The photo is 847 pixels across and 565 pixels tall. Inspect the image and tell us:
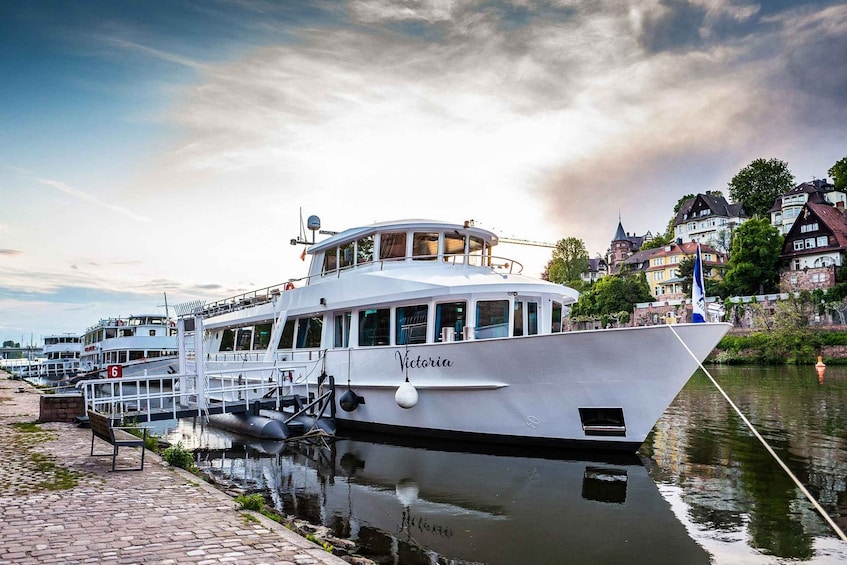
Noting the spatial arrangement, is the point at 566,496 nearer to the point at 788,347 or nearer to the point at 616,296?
the point at 788,347

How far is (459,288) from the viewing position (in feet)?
46.0

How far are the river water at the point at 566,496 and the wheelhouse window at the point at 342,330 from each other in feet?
8.66

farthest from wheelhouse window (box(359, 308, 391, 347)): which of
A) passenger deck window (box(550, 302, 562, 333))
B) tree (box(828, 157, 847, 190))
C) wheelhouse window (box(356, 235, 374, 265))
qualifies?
tree (box(828, 157, 847, 190))

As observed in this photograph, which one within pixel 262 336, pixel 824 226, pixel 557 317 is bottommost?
pixel 262 336

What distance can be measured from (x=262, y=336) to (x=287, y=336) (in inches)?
88.3

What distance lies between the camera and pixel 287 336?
19156 millimetres

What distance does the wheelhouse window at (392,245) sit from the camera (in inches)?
656

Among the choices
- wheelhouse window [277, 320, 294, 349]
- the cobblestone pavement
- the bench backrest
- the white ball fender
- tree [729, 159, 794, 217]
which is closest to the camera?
the cobblestone pavement

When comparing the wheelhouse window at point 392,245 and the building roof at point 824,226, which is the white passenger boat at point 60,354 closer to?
the wheelhouse window at point 392,245

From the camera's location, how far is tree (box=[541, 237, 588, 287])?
85.4 metres

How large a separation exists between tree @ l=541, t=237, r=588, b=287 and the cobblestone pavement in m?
78.6

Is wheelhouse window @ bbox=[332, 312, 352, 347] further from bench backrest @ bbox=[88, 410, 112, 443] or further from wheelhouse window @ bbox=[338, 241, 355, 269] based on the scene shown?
bench backrest @ bbox=[88, 410, 112, 443]

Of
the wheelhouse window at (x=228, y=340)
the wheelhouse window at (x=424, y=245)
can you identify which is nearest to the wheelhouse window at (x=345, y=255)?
the wheelhouse window at (x=424, y=245)

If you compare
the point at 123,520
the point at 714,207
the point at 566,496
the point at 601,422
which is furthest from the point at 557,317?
the point at 714,207
